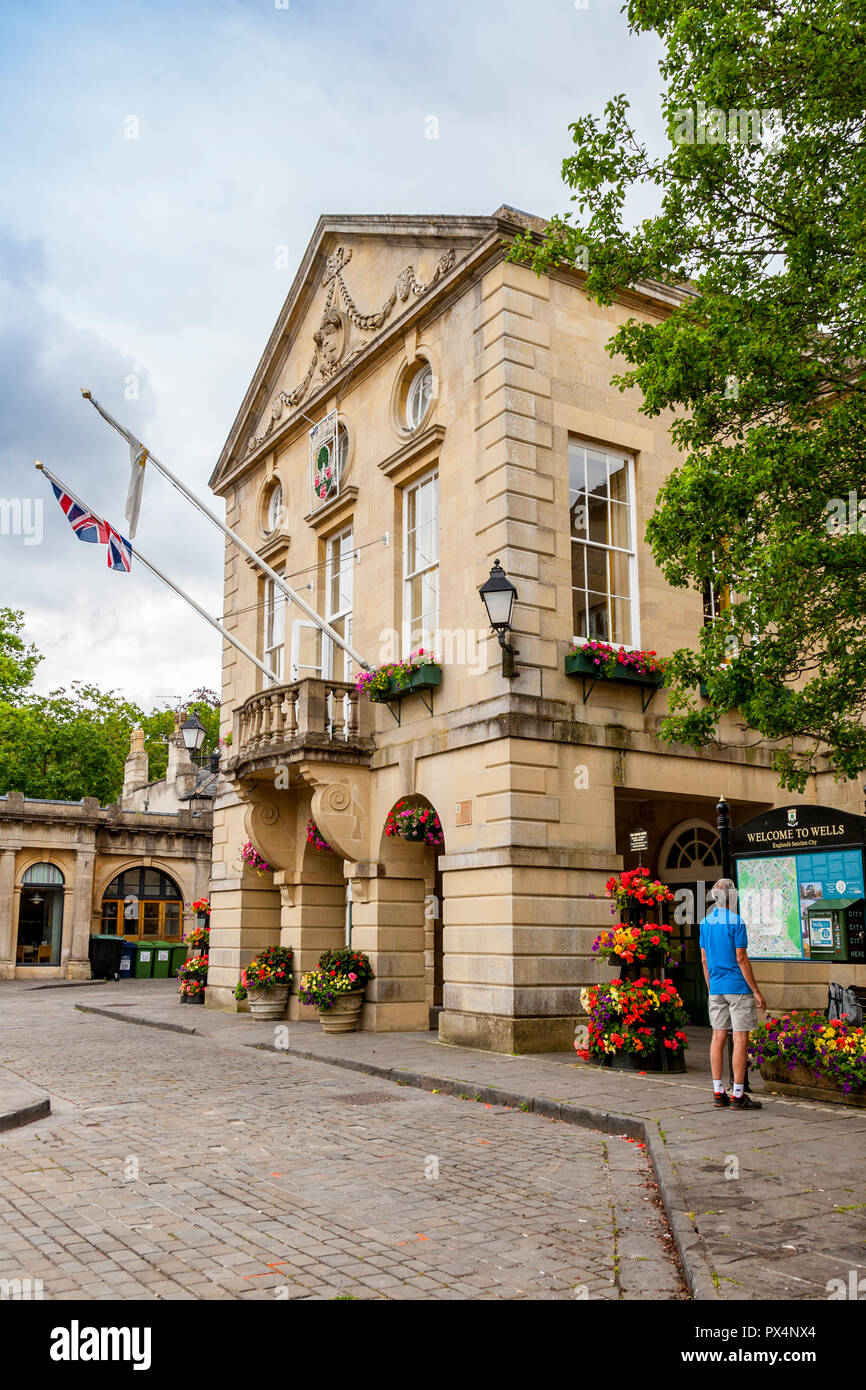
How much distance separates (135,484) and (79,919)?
24479 mm

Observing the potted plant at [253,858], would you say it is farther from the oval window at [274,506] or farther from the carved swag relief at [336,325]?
the carved swag relief at [336,325]

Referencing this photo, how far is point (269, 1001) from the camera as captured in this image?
19.4 meters

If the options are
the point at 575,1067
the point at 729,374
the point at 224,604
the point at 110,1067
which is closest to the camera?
the point at 729,374

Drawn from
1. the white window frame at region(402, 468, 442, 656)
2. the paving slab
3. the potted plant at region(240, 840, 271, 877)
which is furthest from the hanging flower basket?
the white window frame at region(402, 468, 442, 656)

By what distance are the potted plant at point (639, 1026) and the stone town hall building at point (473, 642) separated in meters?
1.34

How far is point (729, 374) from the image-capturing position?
9.50 meters

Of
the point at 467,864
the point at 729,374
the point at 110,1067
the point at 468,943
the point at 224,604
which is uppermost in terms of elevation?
the point at 224,604

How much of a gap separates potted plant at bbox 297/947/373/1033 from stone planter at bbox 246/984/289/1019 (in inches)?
101

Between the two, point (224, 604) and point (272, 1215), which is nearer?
point (272, 1215)

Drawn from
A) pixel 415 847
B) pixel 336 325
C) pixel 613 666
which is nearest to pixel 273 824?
pixel 415 847

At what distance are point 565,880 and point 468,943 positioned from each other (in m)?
1.50
